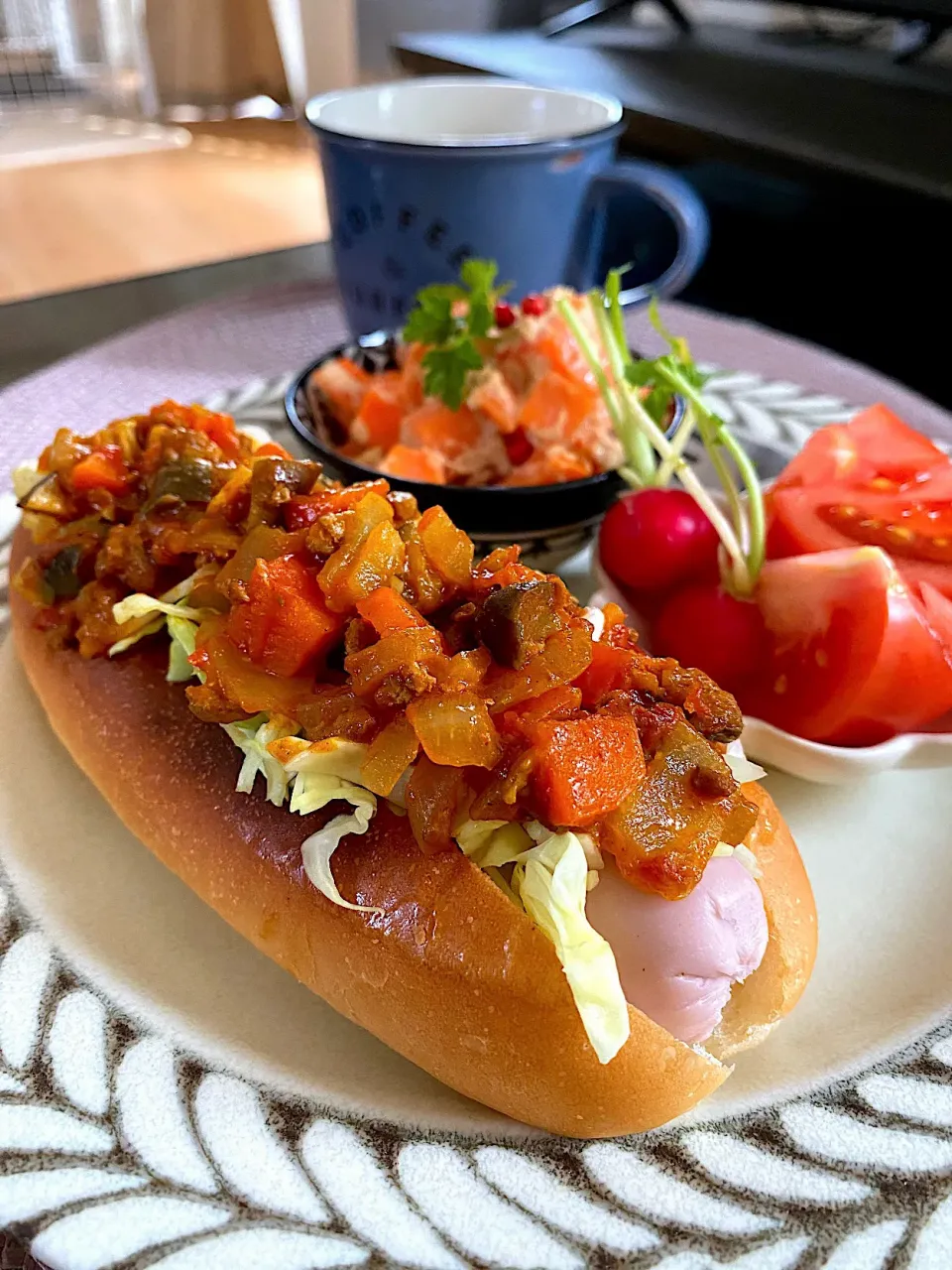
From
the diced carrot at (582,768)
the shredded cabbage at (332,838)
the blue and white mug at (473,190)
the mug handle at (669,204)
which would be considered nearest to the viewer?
the diced carrot at (582,768)

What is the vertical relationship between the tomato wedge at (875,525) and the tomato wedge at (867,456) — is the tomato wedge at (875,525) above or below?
below

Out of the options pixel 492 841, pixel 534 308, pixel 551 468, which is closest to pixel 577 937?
pixel 492 841

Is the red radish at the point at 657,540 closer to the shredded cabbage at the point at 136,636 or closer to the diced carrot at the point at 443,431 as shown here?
the diced carrot at the point at 443,431

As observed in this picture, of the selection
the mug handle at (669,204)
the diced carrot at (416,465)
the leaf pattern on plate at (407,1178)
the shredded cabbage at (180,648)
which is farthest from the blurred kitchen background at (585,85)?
the leaf pattern on plate at (407,1178)

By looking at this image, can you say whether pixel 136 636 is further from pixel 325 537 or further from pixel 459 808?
pixel 459 808

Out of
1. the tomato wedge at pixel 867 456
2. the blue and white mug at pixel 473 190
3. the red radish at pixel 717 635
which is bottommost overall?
the red radish at pixel 717 635
